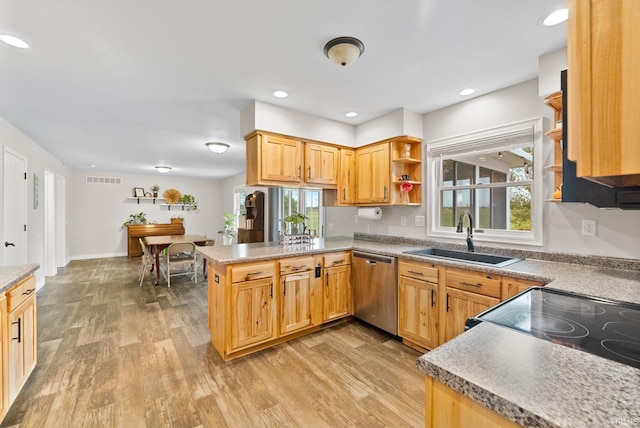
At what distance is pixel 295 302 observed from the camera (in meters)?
2.84

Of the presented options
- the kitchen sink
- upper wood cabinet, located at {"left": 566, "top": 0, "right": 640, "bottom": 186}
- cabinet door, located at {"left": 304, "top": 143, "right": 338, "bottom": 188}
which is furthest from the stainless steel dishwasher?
upper wood cabinet, located at {"left": 566, "top": 0, "right": 640, "bottom": 186}

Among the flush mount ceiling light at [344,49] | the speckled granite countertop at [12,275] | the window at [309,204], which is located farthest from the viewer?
the window at [309,204]

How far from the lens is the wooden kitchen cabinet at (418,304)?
2.50 m

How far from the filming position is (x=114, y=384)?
2164 mm

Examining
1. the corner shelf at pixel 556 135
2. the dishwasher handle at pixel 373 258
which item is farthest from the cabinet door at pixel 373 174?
the corner shelf at pixel 556 135

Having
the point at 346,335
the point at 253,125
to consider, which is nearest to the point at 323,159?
the point at 253,125

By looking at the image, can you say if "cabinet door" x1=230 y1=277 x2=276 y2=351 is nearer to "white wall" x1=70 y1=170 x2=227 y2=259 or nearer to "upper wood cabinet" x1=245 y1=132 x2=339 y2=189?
"upper wood cabinet" x1=245 y1=132 x2=339 y2=189

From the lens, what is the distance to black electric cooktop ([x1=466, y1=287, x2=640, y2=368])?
0.90m

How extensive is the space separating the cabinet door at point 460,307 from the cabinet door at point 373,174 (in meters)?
1.34

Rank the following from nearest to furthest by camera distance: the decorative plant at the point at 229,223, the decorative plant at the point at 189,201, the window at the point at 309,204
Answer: the window at the point at 309,204 < the decorative plant at the point at 229,223 < the decorative plant at the point at 189,201

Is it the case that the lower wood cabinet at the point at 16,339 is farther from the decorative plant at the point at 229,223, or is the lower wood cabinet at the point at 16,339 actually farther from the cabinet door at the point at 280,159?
the decorative plant at the point at 229,223

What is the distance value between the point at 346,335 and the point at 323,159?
2.04 meters

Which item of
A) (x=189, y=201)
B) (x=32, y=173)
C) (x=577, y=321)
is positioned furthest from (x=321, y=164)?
(x=189, y=201)

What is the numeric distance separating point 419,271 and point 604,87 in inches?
94.0
